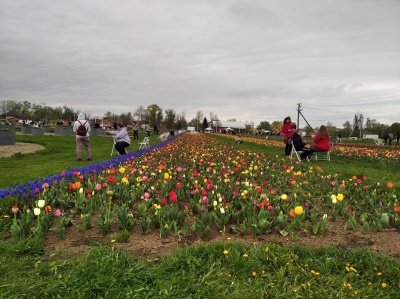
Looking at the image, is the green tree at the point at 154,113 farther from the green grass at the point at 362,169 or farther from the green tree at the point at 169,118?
the green grass at the point at 362,169

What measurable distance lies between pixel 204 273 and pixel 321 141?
1052 cm

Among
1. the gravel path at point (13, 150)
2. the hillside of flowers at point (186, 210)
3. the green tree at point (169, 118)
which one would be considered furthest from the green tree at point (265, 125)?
the hillside of flowers at point (186, 210)

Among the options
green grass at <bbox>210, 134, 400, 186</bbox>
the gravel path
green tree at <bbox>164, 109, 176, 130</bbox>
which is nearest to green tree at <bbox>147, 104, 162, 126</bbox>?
green tree at <bbox>164, 109, 176, 130</bbox>

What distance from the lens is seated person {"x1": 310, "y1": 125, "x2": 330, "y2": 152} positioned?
1168 centimetres

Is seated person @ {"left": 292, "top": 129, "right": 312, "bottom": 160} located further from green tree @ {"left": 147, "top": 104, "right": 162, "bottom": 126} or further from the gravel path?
green tree @ {"left": 147, "top": 104, "right": 162, "bottom": 126}

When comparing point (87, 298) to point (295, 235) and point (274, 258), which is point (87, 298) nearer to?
point (274, 258)

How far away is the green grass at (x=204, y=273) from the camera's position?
2434mm

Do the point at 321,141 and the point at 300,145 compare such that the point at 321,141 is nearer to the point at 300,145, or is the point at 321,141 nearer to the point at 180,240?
the point at 300,145

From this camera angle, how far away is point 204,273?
2.72 metres

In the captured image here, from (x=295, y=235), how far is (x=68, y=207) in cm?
322

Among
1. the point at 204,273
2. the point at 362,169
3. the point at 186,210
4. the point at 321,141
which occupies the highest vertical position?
the point at 321,141

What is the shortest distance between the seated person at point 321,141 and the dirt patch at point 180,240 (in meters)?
8.29

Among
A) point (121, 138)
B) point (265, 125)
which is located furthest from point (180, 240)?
point (265, 125)

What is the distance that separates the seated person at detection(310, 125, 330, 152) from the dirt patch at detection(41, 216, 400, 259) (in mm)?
8286
